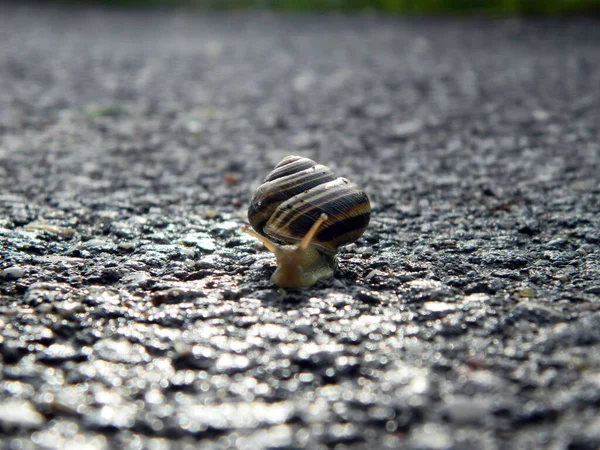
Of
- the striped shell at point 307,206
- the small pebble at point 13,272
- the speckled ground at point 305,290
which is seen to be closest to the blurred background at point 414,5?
the speckled ground at point 305,290

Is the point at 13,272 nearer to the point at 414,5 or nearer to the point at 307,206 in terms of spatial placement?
the point at 307,206

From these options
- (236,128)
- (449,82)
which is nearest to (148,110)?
(236,128)

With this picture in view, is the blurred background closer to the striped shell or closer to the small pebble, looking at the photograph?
the striped shell

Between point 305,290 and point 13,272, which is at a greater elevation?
point 305,290

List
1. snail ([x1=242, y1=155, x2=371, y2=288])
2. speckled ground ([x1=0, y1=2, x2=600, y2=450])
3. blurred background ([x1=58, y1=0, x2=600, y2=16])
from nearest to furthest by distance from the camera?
1. speckled ground ([x1=0, y1=2, x2=600, y2=450])
2. snail ([x1=242, y1=155, x2=371, y2=288])
3. blurred background ([x1=58, y1=0, x2=600, y2=16])

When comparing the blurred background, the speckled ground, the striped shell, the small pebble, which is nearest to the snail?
the striped shell

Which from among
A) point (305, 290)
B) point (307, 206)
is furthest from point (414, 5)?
point (305, 290)
